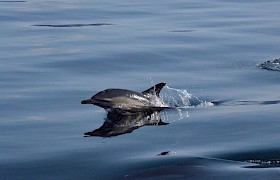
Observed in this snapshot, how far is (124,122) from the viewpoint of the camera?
12.5m

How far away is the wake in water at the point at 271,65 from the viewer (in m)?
17.0

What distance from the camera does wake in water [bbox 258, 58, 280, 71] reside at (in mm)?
16984

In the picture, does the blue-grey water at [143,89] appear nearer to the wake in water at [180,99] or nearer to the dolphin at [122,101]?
the wake in water at [180,99]

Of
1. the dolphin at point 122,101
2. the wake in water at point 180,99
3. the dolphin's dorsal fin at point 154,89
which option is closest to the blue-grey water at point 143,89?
the wake in water at point 180,99

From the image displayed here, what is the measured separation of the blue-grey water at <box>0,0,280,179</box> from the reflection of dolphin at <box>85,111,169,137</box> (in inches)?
2.5

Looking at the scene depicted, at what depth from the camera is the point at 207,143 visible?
11117mm

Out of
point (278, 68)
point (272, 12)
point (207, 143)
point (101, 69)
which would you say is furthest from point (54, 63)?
point (272, 12)

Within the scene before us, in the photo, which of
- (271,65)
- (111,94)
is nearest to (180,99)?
(111,94)

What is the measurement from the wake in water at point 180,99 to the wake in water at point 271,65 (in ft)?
9.22

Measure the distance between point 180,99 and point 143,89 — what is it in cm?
101

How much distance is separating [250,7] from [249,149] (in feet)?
61.9

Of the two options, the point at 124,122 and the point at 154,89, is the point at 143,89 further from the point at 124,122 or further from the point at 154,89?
the point at 124,122

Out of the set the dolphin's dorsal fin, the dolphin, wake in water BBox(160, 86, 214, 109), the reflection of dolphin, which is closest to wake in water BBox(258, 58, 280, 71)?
wake in water BBox(160, 86, 214, 109)

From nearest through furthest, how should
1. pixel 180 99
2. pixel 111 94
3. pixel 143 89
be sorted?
1. pixel 111 94
2. pixel 180 99
3. pixel 143 89
